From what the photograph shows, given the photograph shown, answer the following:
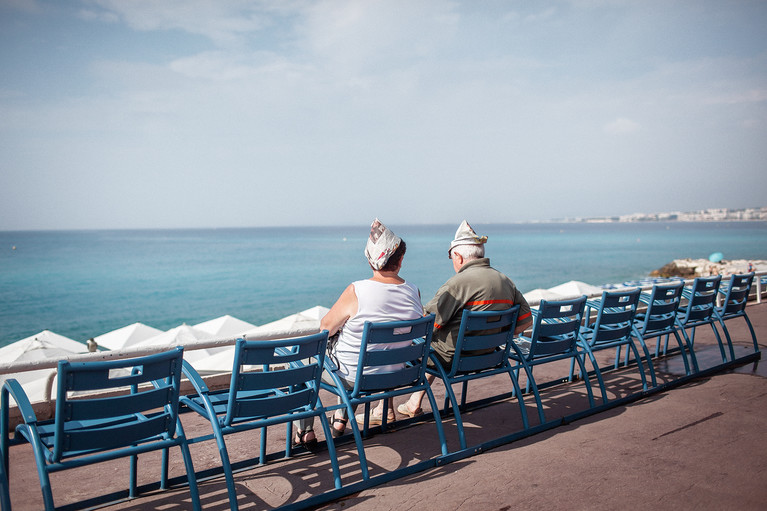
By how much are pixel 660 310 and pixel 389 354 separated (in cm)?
335

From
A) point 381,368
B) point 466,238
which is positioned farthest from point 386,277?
point 466,238

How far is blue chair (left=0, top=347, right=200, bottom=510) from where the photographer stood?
2.40m

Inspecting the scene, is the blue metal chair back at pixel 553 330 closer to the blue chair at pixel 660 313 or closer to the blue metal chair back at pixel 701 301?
the blue chair at pixel 660 313

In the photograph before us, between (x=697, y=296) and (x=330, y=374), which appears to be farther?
(x=697, y=296)

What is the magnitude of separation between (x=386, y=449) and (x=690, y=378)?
3318mm

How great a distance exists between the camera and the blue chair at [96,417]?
7.87ft

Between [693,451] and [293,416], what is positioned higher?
[293,416]

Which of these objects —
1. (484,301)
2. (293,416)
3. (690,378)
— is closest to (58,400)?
(293,416)

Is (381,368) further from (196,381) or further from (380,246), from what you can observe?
(196,381)

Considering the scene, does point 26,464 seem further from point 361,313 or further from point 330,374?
point 361,313

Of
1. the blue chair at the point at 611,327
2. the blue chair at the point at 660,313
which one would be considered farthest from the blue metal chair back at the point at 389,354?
A: the blue chair at the point at 660,313

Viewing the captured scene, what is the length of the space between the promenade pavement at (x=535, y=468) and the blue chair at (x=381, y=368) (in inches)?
14.0

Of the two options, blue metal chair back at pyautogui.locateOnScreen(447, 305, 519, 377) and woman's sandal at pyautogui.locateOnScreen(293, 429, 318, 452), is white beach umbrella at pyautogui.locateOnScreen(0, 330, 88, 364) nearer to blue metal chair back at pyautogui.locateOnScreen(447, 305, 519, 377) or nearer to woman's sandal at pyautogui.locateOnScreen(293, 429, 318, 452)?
woman's sandal at pyautogui.locateOnScreen(293, 429, 318, 452)

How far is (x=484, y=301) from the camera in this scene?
4199 millimetres
